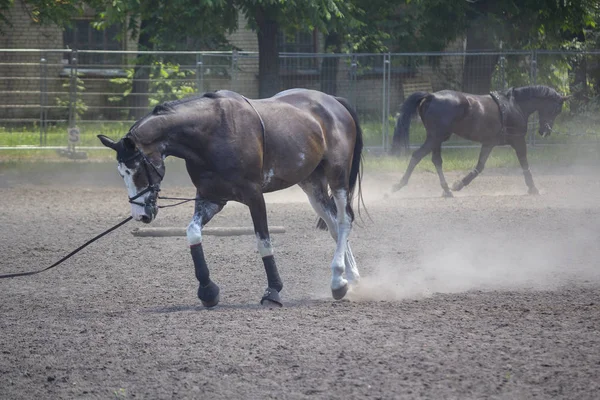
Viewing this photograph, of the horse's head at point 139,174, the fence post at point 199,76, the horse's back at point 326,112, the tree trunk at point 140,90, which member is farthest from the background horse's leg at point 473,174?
the horse's head at point 139,174

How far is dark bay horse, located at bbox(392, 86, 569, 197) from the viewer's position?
1573cm

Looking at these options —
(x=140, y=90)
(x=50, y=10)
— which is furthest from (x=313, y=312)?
(x=50, y=10)

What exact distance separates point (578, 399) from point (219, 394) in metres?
1.91

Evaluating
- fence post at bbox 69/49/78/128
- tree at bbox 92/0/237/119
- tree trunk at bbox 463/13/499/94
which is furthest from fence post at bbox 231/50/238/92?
tree trunk at bbox 463/13/499/94

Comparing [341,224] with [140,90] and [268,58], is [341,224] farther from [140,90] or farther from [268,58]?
[140,90]

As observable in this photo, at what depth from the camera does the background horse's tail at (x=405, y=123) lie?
1566 cm

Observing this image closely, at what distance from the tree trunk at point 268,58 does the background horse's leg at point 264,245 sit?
38.9 feet

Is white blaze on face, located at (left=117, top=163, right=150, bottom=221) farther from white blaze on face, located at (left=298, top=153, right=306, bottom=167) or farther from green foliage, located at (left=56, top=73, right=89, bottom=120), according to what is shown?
green foliage, located at (left=56, top=73, right=89, bottom=120)

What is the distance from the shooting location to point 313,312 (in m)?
7.11

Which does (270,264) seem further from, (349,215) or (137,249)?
(137,249)

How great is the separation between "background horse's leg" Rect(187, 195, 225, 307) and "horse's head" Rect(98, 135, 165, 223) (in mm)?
377

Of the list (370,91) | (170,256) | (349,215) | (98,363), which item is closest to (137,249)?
(170,256)

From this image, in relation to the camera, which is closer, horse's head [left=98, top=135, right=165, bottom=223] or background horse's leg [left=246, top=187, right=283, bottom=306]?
horse's head [left=98, top=135, right=165, bottom=223]

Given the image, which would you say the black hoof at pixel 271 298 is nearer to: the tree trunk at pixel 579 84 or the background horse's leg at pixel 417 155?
the background horse's leg at pixel 417 155
